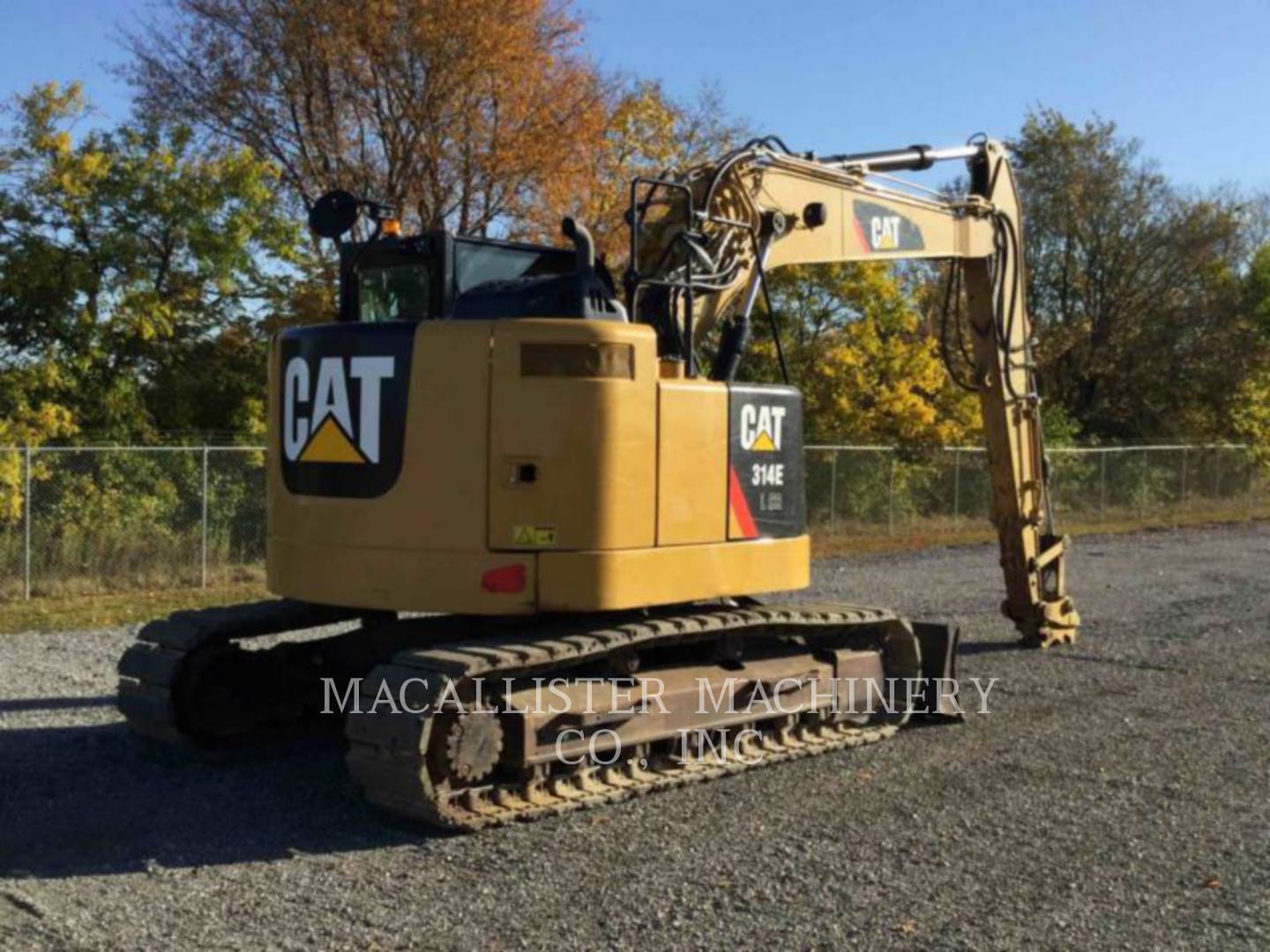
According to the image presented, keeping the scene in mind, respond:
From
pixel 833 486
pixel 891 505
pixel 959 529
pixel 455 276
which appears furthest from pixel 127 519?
pixel 959 529

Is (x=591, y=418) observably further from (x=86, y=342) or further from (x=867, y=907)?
(x=86, y=342)

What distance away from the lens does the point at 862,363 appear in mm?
25172

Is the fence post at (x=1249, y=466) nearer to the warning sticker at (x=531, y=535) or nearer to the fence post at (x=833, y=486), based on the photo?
the fence post at (x=833, y=486)

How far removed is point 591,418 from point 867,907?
2.59m

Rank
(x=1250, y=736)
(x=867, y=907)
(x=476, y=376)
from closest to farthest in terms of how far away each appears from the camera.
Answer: (x=867, y=907) → (x=476, y=376) → (x=1250, y=736)

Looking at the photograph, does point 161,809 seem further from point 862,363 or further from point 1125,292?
point 1125,292

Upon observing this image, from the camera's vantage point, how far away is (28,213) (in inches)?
676

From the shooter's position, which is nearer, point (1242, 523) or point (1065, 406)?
point (1242, 523)

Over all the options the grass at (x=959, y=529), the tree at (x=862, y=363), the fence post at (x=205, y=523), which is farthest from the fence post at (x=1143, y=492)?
the fence post at (x=205, y=523)

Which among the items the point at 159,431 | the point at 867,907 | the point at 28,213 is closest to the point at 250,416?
the point at 159,431

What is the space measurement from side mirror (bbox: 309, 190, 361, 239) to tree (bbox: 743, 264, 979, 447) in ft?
57.5

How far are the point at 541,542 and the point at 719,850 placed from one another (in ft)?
5.41

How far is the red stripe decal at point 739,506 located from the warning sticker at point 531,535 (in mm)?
1157

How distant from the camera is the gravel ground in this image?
16.8 ft
